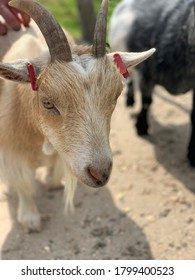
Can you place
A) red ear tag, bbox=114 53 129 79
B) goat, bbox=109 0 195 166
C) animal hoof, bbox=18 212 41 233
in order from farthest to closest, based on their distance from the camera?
goat, bbox=109 0 195 166 < animal hoof, bbox=18 212 41 233 < red ear tag, bbox=114 53 129 79

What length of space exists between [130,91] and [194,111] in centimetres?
108

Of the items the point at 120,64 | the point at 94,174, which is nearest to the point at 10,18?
the point at 120,64

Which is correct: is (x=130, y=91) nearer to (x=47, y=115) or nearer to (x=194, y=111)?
(x=194, y=111)

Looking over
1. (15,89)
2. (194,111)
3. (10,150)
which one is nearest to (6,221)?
(10,150)

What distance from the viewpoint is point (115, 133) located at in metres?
5.55

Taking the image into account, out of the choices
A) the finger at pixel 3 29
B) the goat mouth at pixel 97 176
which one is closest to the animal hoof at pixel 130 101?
the finger at pixel 3 29

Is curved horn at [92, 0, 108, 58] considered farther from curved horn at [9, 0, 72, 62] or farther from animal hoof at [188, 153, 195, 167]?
animal hoof at [188, 153, 195, 167]

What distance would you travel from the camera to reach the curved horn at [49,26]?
2.94 meters

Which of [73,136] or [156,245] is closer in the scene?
[73,136]

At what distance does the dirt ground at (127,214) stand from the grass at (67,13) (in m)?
3.16

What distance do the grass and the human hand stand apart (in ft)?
11.5

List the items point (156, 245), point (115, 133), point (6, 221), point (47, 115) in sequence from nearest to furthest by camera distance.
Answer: point (47, 115)
point (156, 245)
point (6, 221)
point (115, 133)

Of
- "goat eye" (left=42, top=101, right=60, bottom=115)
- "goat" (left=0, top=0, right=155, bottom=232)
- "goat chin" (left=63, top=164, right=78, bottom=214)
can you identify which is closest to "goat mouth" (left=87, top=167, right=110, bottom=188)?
"goat" (left=0, top=0, right=155, bottom=232)

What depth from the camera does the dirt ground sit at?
13.6ft
